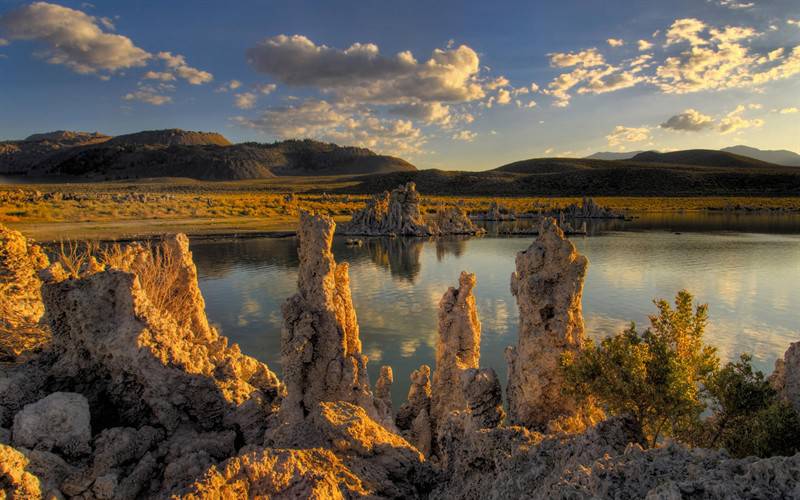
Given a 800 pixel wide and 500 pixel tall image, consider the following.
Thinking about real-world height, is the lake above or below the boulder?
below

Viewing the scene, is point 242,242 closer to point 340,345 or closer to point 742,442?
point 340,345

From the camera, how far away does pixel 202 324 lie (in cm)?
1403

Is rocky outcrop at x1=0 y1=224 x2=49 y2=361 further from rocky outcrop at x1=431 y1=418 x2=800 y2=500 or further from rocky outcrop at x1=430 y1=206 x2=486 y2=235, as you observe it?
rocky outcrop at x1=430 y1=206 x2=486 y2=235

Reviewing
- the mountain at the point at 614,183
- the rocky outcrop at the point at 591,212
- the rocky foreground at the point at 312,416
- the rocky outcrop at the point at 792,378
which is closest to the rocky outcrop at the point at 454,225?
the rocky outcrop at the point at 591,212

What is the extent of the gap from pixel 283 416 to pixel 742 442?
7142 millimetres

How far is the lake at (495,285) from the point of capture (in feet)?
67.3

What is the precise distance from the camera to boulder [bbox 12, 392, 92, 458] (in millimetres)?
6316

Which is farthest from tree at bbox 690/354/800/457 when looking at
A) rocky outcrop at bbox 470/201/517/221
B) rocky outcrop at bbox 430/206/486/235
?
rocky outcrop at bbox 470/201/517/221

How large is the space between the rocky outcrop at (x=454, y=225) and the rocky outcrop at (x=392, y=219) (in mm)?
1564

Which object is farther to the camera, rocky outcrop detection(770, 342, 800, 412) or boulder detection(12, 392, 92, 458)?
rocky outcrop detection(770, 342, 800, 412)

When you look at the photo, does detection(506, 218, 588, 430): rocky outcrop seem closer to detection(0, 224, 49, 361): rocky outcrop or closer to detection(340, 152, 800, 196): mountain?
detection(0, 224, 49, 361): rocky outcrop

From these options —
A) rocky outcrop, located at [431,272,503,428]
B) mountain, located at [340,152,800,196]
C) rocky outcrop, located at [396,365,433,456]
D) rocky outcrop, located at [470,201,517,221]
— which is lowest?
rocky outcrop, located at [396,365,433,456]

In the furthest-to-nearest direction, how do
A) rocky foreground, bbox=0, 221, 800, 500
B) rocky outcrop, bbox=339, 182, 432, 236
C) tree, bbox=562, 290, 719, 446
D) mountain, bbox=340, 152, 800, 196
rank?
mountain, bbox=340, 152, 800, 196 → rocky outcrop, bbox=339, 182, 432, 236 → tree, bbox=562, 290, 719, 446 → rocky foreground, bbox=0, 221, 800, 500

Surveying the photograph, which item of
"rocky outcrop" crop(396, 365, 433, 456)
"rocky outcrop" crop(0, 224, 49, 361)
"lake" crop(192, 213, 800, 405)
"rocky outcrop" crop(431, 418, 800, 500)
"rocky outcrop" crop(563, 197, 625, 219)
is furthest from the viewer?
"rocky outcrop" crop(563, 197, 625, 219)
